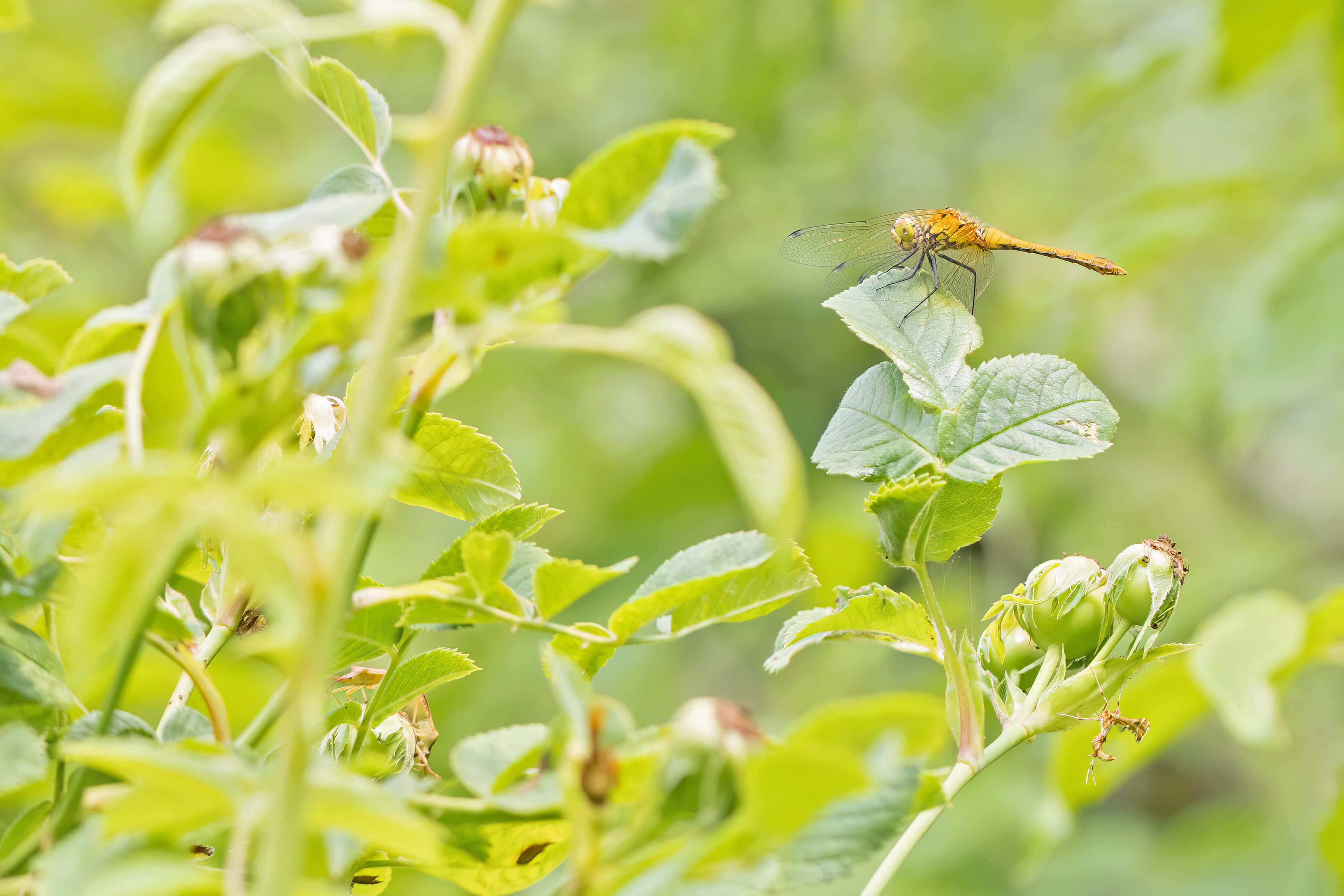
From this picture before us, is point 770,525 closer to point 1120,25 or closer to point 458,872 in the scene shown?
point 458,872

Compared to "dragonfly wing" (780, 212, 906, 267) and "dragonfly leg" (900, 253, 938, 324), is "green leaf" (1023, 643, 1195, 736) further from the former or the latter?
"dragonfly wing" (780, 212, 906, 267)

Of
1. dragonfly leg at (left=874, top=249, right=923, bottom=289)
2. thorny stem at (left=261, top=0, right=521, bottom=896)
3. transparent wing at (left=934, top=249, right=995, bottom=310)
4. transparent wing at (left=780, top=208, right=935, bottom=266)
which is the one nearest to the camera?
thorny stem at (left=261, top=0, right=521, bottom=896)

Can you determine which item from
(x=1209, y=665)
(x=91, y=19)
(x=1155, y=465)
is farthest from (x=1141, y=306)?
(x=1209, y=665)

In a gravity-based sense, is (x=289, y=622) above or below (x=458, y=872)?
above

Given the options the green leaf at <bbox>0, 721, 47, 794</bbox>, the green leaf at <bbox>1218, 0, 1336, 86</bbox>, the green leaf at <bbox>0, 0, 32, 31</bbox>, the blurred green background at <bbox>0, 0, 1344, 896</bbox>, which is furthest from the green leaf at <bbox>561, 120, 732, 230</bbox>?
the blurred green background at <bbox>0, 0, 1344, 896</bbox>

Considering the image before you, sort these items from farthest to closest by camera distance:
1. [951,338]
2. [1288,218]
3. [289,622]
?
[1288,218], [951,338], [289,622]

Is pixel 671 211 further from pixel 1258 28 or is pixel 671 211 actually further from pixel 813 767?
pixel 1258 28

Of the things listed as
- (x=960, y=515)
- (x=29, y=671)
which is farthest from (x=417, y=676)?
(x=960, y=515)
